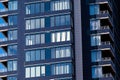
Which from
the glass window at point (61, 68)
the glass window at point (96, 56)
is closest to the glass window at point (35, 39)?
the glass window at point (61, 68)

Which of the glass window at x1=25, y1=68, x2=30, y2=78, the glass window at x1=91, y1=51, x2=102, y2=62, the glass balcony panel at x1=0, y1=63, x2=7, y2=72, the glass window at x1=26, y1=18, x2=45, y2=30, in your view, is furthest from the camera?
the glass balcony panel at x1=0, y1=63, x2=7, y2=72

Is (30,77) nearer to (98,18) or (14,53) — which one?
(14,53)

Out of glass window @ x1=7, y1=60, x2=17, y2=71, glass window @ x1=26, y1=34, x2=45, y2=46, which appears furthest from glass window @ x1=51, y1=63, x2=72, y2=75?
glass window @ x1=7, y1=60, x2=17, y2=71

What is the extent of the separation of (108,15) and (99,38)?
5693mm

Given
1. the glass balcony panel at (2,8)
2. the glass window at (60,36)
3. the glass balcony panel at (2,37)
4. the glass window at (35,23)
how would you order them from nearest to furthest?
the glass window at (60,36) → the glass window at (35,23) → the glass balcony panel at (2,37) → the glass balcony panel at (2,8)

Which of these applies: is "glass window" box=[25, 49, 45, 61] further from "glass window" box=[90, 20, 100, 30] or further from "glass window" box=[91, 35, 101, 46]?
"glass window" box=[90, 20, 100, 30]

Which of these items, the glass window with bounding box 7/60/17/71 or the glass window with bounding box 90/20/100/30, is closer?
the glass window with bounding box 90/20/100/30

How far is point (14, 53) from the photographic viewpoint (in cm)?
15750

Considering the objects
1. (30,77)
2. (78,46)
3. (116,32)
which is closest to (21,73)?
(30,77)

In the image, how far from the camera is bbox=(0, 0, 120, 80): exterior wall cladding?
15162 cm

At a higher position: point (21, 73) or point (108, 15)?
point (108, 15)

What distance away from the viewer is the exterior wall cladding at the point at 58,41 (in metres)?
152

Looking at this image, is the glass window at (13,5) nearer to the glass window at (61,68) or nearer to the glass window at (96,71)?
the glass window at (61,68)

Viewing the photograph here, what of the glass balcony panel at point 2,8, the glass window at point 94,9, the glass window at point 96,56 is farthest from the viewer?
the glass balcony panel at point 2,8
